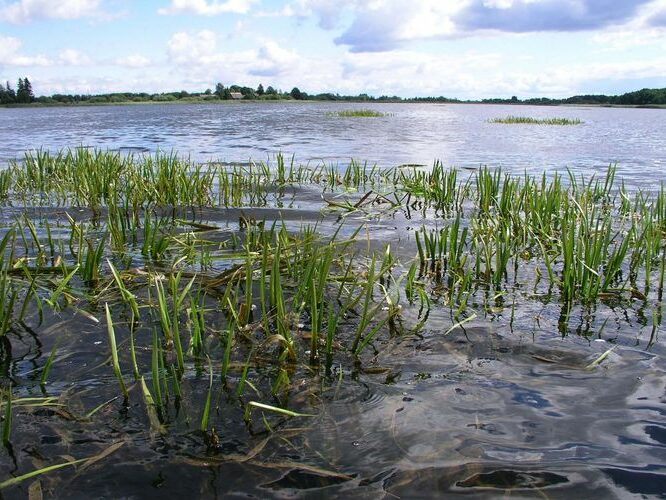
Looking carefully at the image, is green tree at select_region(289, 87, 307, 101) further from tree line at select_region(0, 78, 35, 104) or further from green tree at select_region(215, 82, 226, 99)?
tree line at select_region(0, 78, 35, 104)

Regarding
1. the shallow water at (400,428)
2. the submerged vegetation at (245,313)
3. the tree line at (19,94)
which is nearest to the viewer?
the shallow water at (400,428)

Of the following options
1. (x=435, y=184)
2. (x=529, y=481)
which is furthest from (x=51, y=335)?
(x=435, y=184)

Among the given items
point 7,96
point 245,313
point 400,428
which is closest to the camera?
point 400,428

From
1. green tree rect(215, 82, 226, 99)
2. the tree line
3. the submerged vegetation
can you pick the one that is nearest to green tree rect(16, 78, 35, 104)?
the tree line

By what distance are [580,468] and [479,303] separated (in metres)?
2.65

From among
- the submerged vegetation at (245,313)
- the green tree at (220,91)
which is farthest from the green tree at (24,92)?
the submerged vegetation at (245,313)

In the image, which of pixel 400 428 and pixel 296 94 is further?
Answer: pixel 296 94

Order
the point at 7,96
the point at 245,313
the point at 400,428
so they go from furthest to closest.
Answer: the point at 7,96 < the point at 245,313 < the point at 400,428

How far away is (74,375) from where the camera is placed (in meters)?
4.01

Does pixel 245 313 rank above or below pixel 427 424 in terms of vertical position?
above

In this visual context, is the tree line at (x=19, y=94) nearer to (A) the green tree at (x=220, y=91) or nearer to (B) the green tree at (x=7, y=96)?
(B) the green tree at (x=7, y=96)

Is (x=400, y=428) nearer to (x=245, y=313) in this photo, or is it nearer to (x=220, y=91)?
(x=245, y=313)

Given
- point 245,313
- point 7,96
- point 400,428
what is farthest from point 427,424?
point 7,96

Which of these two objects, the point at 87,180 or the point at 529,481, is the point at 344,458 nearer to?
the point at 529,481
